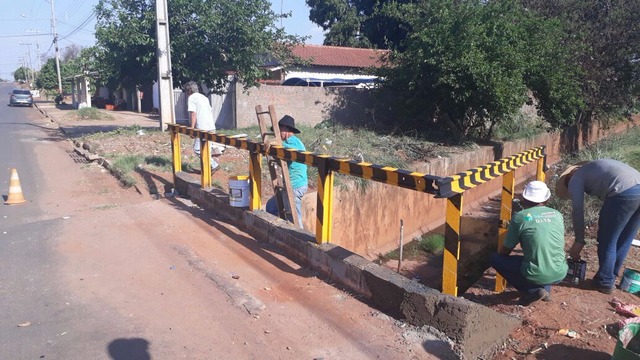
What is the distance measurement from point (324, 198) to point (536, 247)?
77.0 inches

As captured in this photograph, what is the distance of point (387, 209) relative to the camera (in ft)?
33.0

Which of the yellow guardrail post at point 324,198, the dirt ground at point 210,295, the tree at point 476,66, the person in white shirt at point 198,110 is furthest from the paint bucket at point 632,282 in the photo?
the tree at point 476,66

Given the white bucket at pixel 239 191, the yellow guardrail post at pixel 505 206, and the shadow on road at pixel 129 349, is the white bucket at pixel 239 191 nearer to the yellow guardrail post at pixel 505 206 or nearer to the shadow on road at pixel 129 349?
the shadow on road at pixel 129 349

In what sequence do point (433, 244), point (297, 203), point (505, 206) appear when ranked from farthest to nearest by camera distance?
point (433, 244) < point (297, 203) < point (505, 206)

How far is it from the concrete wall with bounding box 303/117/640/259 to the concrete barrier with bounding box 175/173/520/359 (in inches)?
87.3

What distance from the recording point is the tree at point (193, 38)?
1481 cm

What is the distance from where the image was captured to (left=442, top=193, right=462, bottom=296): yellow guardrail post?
154 inches

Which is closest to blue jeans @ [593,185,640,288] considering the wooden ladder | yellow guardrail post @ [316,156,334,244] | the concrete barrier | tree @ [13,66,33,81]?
the concrete barrier

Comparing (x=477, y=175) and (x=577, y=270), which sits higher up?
(x=477, y=175)

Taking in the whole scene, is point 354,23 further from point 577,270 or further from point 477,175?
point 477,175

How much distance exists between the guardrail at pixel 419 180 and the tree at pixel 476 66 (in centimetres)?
636

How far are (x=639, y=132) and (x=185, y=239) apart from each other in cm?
2004

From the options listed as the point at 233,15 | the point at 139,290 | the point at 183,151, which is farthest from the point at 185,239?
the point at 233,15

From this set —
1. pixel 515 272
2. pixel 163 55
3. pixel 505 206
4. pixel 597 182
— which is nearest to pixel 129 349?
pixel 515 272
